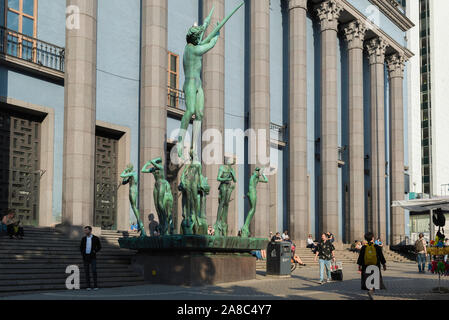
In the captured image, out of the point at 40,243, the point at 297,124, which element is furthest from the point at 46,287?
the point at 297,124

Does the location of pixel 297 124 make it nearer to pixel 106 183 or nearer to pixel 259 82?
pixel 259 82

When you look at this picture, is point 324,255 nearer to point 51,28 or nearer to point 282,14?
point 51,28

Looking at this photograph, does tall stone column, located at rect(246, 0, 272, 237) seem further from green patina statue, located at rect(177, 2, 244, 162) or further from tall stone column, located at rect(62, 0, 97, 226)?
green patina statue, located at rect(177, 2, 244, 162)

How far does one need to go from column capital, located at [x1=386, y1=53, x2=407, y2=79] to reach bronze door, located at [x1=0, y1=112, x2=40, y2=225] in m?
33.2

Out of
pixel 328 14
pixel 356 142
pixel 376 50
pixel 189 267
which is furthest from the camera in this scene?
pixel 376 50

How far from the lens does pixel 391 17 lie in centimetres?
4838

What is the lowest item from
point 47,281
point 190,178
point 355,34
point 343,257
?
point 343,257

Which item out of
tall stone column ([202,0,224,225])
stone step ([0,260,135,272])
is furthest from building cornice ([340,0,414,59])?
stone step ([0,260,135,272])

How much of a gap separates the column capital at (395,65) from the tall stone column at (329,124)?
1157cm

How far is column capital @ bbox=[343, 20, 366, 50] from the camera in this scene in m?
43.3

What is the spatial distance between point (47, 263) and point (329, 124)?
25409 millimetres

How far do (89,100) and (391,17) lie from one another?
32200mm

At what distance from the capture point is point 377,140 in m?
45.9
